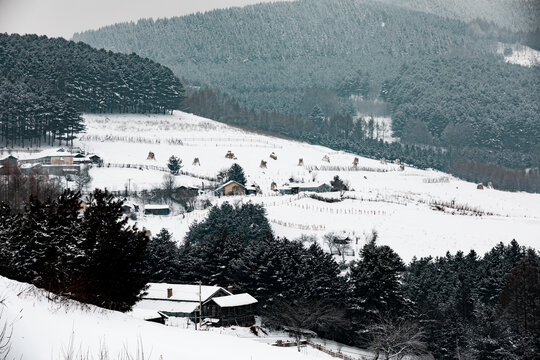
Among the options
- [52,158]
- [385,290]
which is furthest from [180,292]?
[52,158]

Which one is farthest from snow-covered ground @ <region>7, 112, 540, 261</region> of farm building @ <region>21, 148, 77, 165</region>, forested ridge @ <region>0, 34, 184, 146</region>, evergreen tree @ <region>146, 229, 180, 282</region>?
evergreen tree @ <region>146, 229, 180, 282</region>

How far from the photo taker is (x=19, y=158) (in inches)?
Result: 2469

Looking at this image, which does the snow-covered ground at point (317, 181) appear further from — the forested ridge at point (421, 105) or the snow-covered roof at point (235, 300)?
the forested ridge at point (421, 105)

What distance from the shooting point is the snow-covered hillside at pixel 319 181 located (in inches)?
1941

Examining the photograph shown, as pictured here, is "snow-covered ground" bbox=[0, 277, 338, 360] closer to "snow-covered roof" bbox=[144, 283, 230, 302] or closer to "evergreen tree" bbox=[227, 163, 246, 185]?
"snow-covered roof" bbox=[144, 283, 230, 302]

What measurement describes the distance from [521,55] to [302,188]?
484 ft

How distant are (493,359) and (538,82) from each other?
145 metres

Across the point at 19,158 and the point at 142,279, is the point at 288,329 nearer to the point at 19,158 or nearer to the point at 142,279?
the point at 142,279

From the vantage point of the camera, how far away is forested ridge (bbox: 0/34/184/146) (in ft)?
234

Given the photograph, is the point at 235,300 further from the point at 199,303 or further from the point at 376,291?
the point at 376,291

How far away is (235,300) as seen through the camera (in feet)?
116

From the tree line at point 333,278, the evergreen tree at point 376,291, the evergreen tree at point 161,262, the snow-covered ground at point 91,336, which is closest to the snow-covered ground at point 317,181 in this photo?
the tree line at point 333,278

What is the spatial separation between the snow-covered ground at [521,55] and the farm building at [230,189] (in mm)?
140397

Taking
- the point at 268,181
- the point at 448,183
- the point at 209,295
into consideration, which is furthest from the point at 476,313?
the point at 448,183
